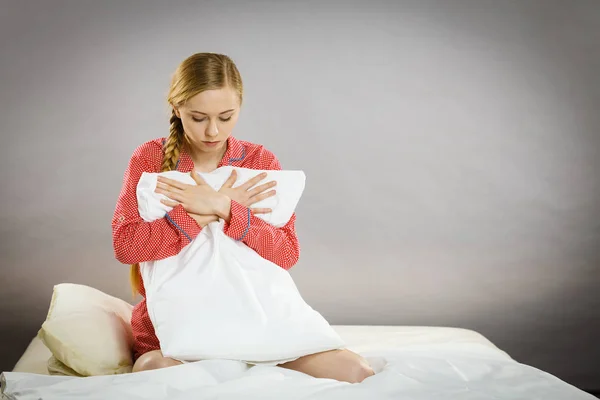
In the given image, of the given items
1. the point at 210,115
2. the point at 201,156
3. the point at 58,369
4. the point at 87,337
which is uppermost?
the point at 210,115

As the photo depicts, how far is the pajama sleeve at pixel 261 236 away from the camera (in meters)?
2.21

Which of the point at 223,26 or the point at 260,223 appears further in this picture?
the point at 223,26

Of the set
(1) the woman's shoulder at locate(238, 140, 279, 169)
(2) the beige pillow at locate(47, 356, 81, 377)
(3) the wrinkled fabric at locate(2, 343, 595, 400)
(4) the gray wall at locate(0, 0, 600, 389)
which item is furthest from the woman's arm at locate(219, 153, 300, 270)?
(4) the gray wall at locate(0, 0, 600, 389)

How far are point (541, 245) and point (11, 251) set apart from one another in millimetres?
2298

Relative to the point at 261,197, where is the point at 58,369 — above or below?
below

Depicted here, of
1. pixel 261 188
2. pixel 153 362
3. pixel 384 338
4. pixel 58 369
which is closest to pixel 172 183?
pixel 261 188

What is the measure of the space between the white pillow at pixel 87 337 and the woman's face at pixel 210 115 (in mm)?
645

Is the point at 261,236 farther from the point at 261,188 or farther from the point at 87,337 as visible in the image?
the point at 87,337

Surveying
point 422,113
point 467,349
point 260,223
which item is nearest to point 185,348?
point 260,223

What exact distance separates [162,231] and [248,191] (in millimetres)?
289

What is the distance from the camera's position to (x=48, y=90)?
127 inches

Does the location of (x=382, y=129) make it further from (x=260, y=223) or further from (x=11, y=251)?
(x=11, y=251)

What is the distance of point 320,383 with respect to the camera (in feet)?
6.31

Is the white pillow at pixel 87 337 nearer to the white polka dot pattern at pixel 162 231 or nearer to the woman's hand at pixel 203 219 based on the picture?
the white polka dot pattern at pixel 162 231
